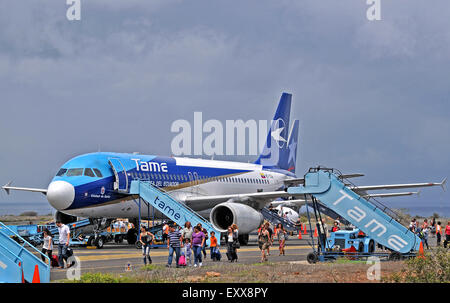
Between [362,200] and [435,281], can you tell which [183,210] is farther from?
[435,281]

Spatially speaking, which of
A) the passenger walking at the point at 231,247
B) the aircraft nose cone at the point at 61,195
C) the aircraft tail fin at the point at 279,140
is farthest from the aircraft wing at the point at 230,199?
the passenger walking at the point at 231,247

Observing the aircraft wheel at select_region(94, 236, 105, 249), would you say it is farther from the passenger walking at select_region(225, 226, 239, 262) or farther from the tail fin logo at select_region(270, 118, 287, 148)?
the tail fin logo at select_region(270, 118, 287, 148)

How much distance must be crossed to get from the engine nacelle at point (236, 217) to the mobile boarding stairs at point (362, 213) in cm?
946

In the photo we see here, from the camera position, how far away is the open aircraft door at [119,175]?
29.5 metres

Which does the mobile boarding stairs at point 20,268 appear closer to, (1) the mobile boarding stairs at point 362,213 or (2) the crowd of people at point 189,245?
(2) the crowd of people at point 189,245

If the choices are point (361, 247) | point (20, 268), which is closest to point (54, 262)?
point (20, 268)

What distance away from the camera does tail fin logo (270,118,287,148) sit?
4428cm

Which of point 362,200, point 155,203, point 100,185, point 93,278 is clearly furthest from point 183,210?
point 93,278

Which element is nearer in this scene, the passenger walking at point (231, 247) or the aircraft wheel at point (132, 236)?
the passenger walking at point (231, 247)

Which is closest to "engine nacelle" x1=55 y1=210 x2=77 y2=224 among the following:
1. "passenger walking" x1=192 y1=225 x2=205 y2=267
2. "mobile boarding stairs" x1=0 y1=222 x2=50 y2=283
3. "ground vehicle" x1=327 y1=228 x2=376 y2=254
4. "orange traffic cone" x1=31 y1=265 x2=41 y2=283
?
"passenger walking" x1=192 y1=225 x2=205 y2=267

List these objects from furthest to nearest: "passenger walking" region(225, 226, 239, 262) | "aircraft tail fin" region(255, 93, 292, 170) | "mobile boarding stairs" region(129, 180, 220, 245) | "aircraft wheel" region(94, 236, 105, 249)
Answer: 1. "aircraft tail fin" region(255, 93, 292, 170)
2. "aircraft wheel" region(94, 236, 105, 249)
3. "mobile boarding stairs" region(129, 180, 220, 245)
4. "passenger walking" region(225, 226, 239, 262)

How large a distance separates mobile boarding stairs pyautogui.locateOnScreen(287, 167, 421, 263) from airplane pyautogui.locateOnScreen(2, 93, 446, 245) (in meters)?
8.73
